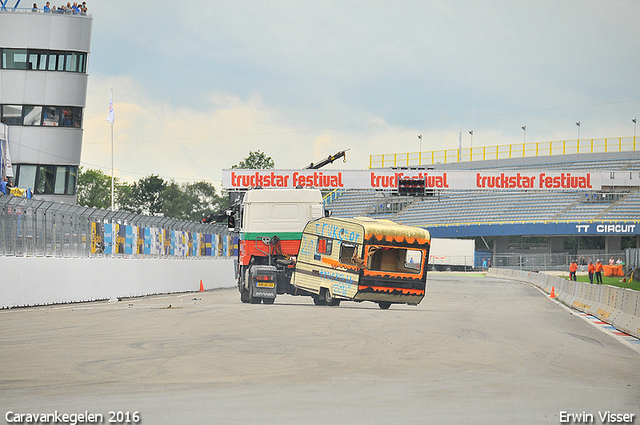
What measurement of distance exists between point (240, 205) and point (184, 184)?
122m

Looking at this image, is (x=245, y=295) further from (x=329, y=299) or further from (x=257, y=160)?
(x=257, y=160)

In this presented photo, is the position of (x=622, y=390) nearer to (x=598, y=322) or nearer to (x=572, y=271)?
(x=598, y=322)

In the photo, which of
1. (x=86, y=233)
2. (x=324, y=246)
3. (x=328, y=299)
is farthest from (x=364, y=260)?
(x=86, y=233)

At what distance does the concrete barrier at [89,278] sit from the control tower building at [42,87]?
69.3 feet

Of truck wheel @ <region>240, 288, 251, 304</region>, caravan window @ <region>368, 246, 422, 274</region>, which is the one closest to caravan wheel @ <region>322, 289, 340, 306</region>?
caravan window @ <region>368, 246, 422, 274</region>

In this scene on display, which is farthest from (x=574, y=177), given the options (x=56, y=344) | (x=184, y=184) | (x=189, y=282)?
(x=184, y=184)

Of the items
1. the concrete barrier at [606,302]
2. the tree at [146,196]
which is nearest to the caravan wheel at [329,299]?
the concrete barrier at [606,302]

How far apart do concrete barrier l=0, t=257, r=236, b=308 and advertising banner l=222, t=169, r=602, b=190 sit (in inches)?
958

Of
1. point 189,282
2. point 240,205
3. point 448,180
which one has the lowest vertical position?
point 189,282

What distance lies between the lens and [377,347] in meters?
13.1

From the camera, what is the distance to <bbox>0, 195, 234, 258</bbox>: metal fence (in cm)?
2266

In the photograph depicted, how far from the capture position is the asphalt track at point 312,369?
7711 millimetres

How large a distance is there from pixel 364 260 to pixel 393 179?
41.5 meters

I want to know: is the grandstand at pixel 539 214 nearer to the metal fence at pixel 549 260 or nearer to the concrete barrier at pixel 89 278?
the metal fence at pixel 549 260
